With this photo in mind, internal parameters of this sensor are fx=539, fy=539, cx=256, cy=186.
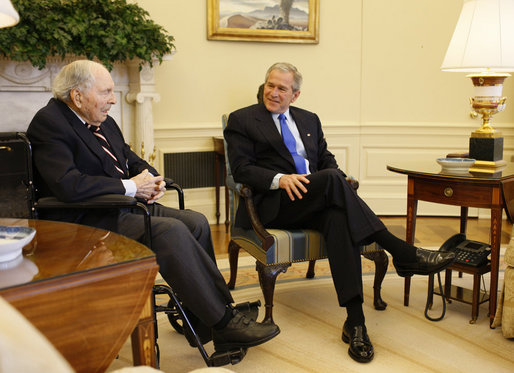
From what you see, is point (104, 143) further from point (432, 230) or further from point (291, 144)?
point (432, 230)

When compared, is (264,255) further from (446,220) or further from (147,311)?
(446,220)

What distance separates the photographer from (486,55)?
2664mm

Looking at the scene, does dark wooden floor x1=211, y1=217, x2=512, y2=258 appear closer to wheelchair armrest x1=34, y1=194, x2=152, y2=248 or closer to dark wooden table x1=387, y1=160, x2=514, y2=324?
dark wooden table x1=387, y1=160, x2=514, y2=324

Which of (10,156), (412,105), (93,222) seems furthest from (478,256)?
(10,156)

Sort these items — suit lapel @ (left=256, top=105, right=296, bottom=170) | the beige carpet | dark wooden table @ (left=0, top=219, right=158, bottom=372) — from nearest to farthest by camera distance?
dark wooden table @ (left=0, top=219, right=158, bottom=372) < the beige carpet < suit lapel @ (left=256, top=105, right=296, bottom=170)

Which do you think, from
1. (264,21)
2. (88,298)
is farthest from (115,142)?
(264,21)

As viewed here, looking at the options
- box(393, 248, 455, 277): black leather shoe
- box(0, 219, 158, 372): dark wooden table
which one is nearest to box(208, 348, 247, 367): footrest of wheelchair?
box(0, 219, 158, 372): dark wooden table

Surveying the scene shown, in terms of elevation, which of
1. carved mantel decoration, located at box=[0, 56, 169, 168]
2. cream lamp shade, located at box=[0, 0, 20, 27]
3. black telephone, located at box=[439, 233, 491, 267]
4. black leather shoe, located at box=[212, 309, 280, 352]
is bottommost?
black leather shoe, located at box=[212, 309, 280, 352]

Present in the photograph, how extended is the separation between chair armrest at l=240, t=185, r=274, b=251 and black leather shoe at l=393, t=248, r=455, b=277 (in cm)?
66

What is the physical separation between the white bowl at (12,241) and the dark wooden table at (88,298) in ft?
0.13

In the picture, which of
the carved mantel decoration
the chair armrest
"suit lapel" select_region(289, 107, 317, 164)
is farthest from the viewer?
the carved mantel decoration

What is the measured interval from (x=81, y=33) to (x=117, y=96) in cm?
75

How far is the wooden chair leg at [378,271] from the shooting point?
2.87m

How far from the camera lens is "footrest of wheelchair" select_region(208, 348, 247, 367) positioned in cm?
218
